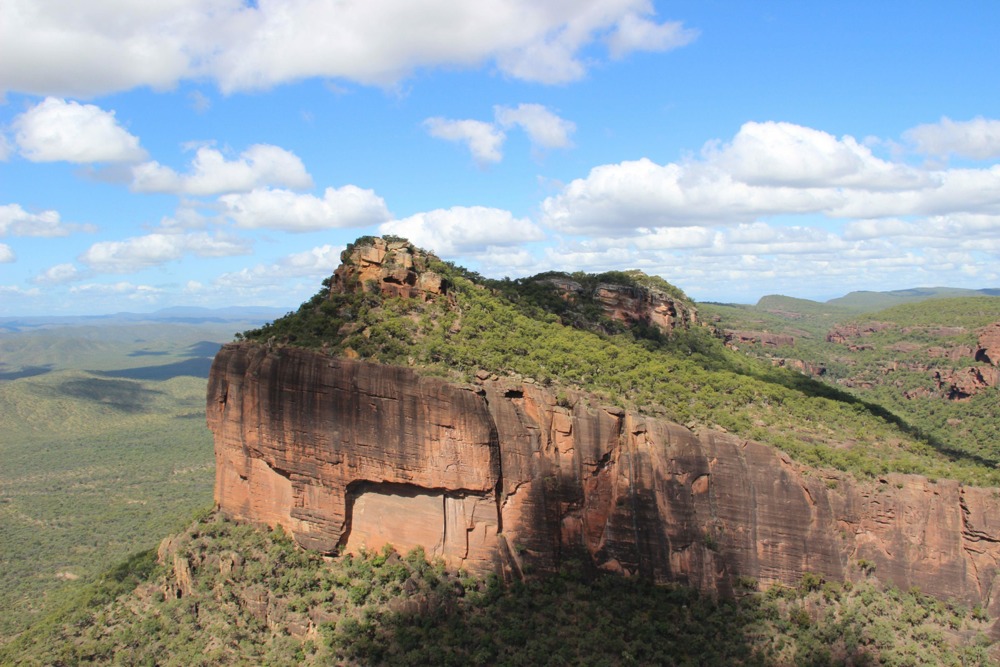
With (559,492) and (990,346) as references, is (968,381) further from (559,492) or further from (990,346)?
(559,492)

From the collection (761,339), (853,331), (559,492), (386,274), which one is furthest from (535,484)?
(853,331)

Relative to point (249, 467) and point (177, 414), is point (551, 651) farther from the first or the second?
point (177, 414)

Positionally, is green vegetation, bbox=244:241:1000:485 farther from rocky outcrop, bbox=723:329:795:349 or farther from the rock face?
rocky outcrop, bbox=723:329:795:349

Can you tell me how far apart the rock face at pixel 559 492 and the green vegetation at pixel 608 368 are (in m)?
1.50

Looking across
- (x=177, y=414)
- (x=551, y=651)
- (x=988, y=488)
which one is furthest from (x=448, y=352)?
(x=177, y=414)

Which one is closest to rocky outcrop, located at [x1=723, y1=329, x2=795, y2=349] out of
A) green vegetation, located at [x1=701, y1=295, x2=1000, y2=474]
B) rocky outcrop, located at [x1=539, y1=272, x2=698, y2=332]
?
green vegetation, located at [x1=701, y1=295, x2=1000, y2=474]

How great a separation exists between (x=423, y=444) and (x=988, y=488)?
20.9 m

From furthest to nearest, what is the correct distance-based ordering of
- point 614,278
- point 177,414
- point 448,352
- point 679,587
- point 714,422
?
point 177,414, point 614,278, point 448,352, point 714,422, point 679,587

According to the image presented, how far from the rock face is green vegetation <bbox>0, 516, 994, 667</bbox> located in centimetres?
82

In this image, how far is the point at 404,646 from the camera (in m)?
26.1

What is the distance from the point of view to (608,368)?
32.6 m

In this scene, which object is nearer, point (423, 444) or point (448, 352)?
point (423, 444)

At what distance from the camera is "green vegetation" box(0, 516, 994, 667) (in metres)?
24.7

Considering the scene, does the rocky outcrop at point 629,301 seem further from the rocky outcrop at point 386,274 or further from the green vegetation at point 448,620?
the green vegetation at point 448,620
